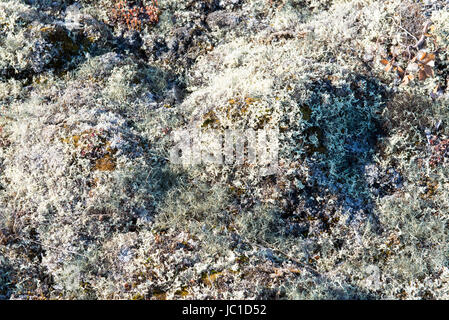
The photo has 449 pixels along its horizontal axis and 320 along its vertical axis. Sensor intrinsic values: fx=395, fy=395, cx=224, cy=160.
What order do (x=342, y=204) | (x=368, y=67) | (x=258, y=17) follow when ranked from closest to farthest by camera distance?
1. (x=342, y=204)
2. (x=368, y=67)
3. (x=258, y=17)

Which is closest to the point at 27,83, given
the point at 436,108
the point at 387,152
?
the point at 387,152

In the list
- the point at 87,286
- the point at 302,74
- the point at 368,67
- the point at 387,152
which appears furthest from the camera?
the point at 368,67

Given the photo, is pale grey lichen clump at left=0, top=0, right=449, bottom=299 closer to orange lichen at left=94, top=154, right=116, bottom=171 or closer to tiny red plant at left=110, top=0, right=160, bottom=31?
orange lichen at left=94, top=154, right=116, bottom=171

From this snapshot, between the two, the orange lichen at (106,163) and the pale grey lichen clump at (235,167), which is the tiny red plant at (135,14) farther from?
the orange lichen at (106,163)

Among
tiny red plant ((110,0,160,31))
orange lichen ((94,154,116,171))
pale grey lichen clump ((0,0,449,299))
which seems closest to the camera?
pale grey lichen clump ((0,0,449,299))

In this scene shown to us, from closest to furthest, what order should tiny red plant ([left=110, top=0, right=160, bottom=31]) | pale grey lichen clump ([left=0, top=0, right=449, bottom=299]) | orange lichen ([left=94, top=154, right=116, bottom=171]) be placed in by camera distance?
1. pale grey lichen clump ([left=0, top=0, right=449, bottom=299])
2. orange lichen ([left=94, top=154, right=116, bottom=171])
3. tiny red plant ([left=110, top=0, right=160, bottom=31])

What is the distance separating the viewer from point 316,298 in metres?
4.79

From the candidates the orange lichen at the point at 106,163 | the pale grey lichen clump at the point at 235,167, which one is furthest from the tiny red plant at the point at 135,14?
the orange lichen at the point at 106,163

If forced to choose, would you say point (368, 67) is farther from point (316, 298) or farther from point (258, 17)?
point (316, 298)

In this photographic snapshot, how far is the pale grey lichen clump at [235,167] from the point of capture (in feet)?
A: 16.9

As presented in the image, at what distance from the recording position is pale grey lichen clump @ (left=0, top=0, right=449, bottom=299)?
5.16m

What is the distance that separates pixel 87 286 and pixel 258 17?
21.2 ft

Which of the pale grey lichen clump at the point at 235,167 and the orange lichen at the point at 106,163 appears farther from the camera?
the orange lichen at the point at 106,163

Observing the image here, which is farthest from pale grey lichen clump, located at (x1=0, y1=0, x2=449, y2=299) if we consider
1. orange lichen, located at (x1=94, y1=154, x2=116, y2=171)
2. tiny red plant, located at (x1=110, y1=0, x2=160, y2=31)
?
tiny red plant, located at (x1=110, y1=0, x2=160, y2=31)
